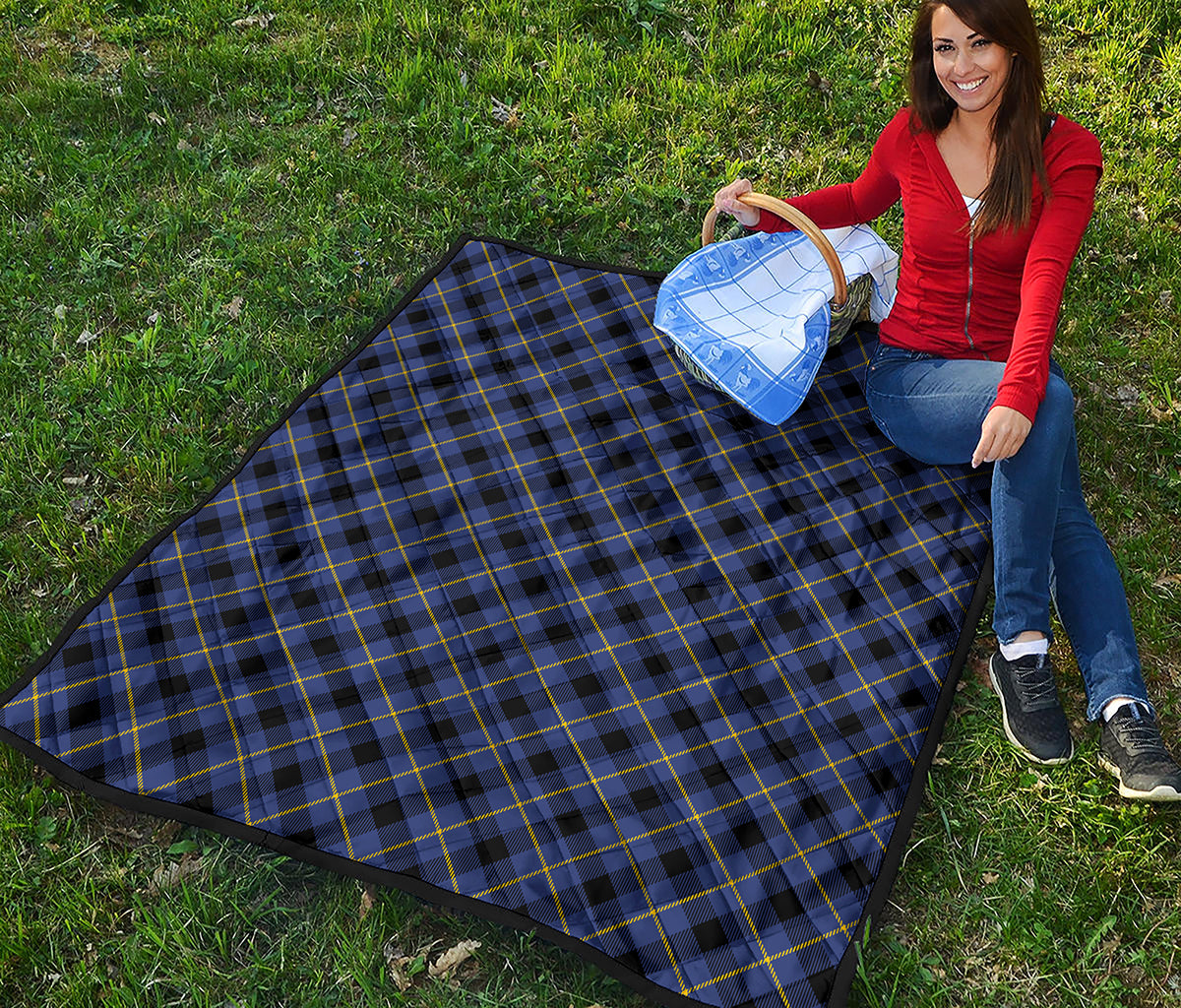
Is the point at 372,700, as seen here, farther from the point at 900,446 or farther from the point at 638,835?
the point at 900,446

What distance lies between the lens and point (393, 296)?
374 centimetres

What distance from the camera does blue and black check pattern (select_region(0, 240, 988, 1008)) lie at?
237cm

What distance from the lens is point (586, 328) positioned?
348 centimetres

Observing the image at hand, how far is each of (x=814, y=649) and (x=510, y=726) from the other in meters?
0.85

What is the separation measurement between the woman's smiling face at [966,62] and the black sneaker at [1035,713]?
1458mm

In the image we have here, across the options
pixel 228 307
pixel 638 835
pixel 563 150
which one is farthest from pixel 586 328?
pixel 638 835

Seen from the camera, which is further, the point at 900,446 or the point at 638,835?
the point at 900,446

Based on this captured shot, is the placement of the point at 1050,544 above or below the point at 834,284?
below

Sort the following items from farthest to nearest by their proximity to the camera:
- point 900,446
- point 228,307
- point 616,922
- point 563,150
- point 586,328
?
point 563,150, point 228,307, point 586,328, point 900,446, point 616,922

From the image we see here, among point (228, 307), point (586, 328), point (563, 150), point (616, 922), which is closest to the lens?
point (616, 922)

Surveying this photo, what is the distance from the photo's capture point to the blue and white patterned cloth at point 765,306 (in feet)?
9.93

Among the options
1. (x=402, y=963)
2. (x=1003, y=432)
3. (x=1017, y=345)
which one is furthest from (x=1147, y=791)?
(x=402, y=963)

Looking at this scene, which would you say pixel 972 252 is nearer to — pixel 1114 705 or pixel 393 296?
pixel 1114 705

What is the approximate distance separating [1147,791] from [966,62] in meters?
1.85
